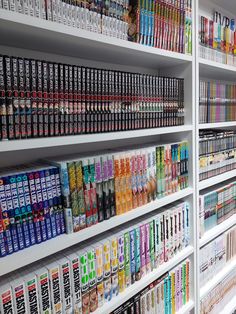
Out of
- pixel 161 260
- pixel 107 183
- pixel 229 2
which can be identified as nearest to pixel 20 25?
pixel 107 183

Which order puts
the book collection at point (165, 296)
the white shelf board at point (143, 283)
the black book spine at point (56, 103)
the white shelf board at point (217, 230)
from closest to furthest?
1. the black book spine at point (56, 103)
2. the white shelf board at point (143, 283)
3. the book collection at point (165, 296)
4. the white shelf board at point (217, 230)

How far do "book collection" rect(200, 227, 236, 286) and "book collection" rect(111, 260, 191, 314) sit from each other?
147 millimetres

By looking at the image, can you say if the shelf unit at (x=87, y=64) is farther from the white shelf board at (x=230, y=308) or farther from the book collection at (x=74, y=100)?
the white shelf board at (x=230, y=308)

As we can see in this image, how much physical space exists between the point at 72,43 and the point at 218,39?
36.2 inches

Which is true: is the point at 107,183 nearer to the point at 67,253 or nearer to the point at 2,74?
the point at 67,253

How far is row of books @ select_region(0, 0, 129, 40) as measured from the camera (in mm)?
730

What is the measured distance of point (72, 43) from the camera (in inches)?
34.6

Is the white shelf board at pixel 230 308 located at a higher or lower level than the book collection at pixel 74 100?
lower

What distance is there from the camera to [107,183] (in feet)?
3.18

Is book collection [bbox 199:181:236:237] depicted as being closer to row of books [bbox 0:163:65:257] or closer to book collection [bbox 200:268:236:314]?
book collection [bbox 200:268:236:314]

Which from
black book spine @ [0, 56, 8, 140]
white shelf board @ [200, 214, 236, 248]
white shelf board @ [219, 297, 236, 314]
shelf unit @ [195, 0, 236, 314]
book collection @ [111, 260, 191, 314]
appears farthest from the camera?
white shelf board @ [219, 297, 236, 314]

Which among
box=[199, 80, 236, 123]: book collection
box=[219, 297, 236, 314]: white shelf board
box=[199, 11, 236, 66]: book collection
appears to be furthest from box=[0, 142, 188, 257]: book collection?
box=[219, 297, 236, 314]: white shelf board

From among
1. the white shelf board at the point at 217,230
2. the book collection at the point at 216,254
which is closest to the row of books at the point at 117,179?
the white shelf board at the point at 217,230

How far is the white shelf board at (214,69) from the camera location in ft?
4.31
